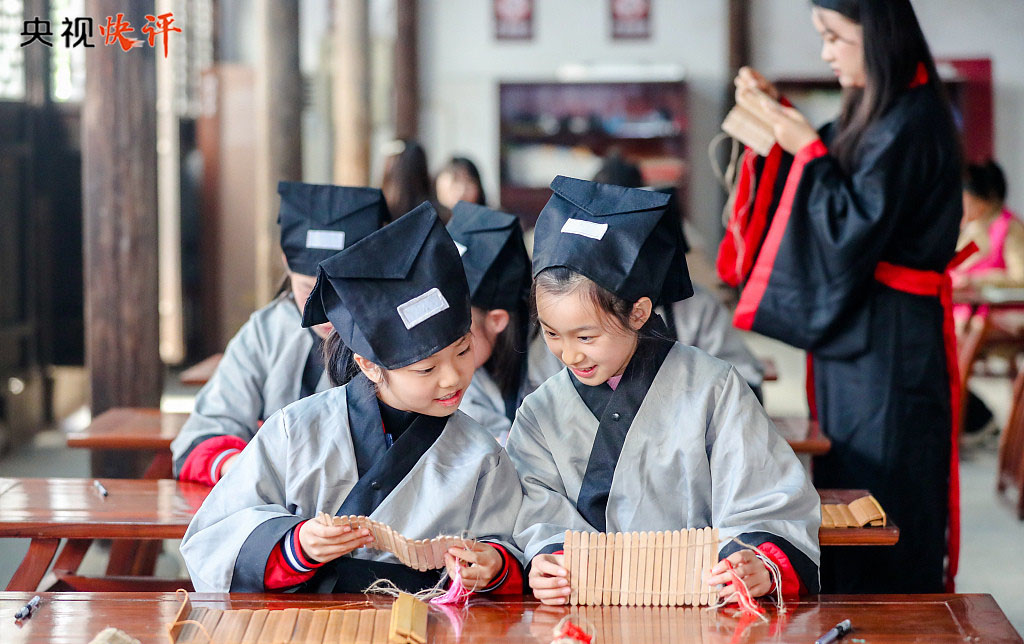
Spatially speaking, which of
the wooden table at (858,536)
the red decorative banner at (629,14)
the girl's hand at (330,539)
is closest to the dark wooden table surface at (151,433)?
the wooden table at (858,536)

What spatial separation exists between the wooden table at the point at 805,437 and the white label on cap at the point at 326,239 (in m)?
1.17

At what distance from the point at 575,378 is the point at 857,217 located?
43.3 inches

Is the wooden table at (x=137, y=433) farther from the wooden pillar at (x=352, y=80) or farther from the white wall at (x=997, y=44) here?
the white wall at (x=997, y=44)

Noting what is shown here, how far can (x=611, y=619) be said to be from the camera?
1.55 meters

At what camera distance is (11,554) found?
12.8 ft

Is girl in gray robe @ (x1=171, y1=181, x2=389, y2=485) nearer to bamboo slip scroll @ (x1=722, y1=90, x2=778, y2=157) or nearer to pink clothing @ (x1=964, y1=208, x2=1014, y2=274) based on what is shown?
bamboo slip scroll @ (x1=722, y1=90, x2=778, y2=157)

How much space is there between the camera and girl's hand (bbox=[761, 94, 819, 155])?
9.14 ft

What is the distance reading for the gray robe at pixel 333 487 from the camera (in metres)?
1.78

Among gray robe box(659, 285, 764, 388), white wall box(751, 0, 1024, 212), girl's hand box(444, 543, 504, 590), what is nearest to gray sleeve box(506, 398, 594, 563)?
girl's hand box(444, 543, 504, 590)

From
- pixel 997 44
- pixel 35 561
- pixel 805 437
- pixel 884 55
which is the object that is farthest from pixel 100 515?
pixel 997 44

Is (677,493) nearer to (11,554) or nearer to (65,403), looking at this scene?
(11,554)

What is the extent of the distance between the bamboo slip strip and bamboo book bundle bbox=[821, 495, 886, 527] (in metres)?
0.97

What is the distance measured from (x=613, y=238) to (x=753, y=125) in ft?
3.94

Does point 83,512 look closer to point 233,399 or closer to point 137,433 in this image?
point 233,399
